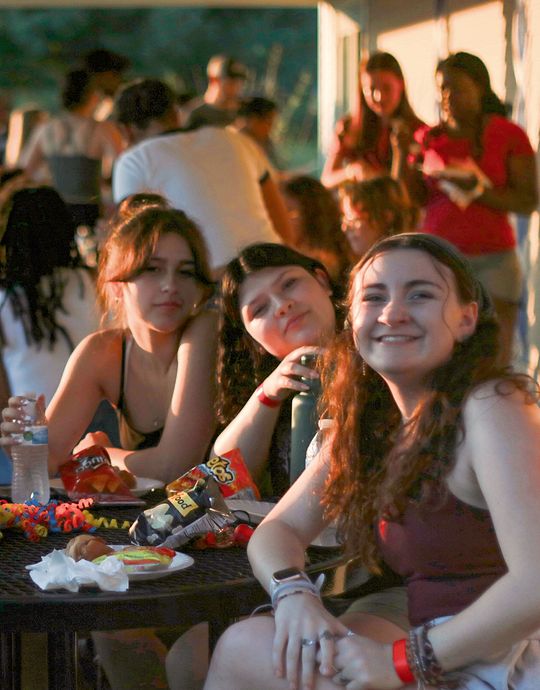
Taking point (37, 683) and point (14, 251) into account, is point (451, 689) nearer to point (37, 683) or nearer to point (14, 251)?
point (37, 683)

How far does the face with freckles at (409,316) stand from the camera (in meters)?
1.93

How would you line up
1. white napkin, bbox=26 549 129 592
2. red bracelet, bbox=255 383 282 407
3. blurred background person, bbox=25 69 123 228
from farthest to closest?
blurred background person, bbox=25 69 123 228 → red bracelet, bbox=255 383 282 407 → white napkin, bbox=26 549 129 592

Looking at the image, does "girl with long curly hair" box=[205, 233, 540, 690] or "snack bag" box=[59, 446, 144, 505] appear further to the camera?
"snack bag" box=[59, 446, 144, 505]

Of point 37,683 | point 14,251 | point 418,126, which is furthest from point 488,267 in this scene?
point 37,683

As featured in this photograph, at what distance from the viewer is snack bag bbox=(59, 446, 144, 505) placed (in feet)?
8.29

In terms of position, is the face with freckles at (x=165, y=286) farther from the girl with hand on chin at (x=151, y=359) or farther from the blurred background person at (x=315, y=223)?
the blurred background person at (x=315, y=223)

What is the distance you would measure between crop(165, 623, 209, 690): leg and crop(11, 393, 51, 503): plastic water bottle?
0.45 m

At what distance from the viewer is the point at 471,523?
186 centimetres

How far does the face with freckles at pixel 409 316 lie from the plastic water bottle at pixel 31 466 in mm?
850

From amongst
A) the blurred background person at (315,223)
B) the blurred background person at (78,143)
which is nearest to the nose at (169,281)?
the blurred background person at (315,223)

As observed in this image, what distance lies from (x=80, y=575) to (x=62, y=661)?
0.77 feet

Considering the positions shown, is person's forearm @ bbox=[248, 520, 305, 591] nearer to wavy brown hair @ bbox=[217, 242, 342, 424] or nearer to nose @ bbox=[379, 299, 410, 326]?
nose @ bbox=[379, 299, 410, 326]

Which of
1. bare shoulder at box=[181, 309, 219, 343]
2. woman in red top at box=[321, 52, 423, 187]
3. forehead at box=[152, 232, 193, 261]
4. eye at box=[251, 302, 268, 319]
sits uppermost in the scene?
woman in red top at box=[321, 52, 423, 187]

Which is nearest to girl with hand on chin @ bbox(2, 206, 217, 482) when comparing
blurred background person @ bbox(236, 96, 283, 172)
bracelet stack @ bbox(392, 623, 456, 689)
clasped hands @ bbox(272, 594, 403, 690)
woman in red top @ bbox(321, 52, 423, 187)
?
clasped hands @ bbox(272, 594, 403, 690)
